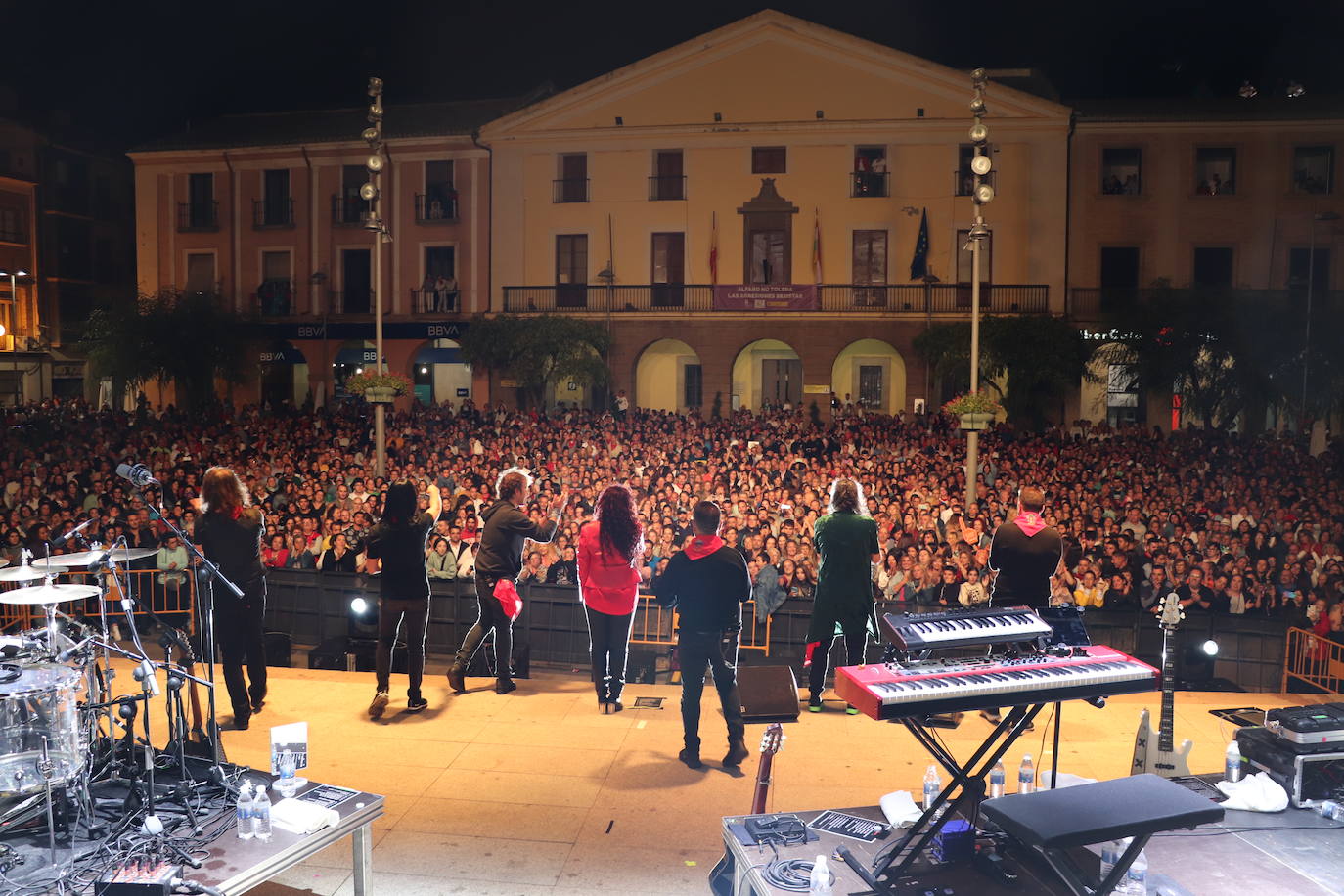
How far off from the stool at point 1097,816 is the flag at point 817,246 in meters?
25.6

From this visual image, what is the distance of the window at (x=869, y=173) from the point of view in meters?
28.7

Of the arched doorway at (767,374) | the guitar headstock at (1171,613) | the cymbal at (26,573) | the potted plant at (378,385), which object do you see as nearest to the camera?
the cymbal at (26,573)

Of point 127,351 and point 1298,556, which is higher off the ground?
point 127,351

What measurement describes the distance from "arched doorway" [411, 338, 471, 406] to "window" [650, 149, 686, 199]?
8580 mm

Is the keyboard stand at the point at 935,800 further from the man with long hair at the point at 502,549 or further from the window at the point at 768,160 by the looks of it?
the window at the point at 768,160

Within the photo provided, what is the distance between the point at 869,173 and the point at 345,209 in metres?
16.3

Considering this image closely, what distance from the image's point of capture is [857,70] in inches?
1117

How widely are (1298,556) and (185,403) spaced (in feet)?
89.9

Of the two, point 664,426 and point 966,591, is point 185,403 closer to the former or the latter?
point 664,426

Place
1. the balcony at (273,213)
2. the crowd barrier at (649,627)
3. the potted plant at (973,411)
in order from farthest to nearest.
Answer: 1. the balcony at (273,213)
2. the potted plant at (973,411)
3. the crowd barrier at (649,627)

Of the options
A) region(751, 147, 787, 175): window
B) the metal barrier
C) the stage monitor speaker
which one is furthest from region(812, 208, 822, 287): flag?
the stage monitor speaker

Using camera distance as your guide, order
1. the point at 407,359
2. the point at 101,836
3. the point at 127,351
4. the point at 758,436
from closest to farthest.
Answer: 1. the point at 101,836
2. the point at 758,436
3. the point at 127,351
4. the point at 407,359

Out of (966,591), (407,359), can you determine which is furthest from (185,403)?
(966,591)

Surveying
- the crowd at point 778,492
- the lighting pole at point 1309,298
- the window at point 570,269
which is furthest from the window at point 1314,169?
the window at point 570,269
